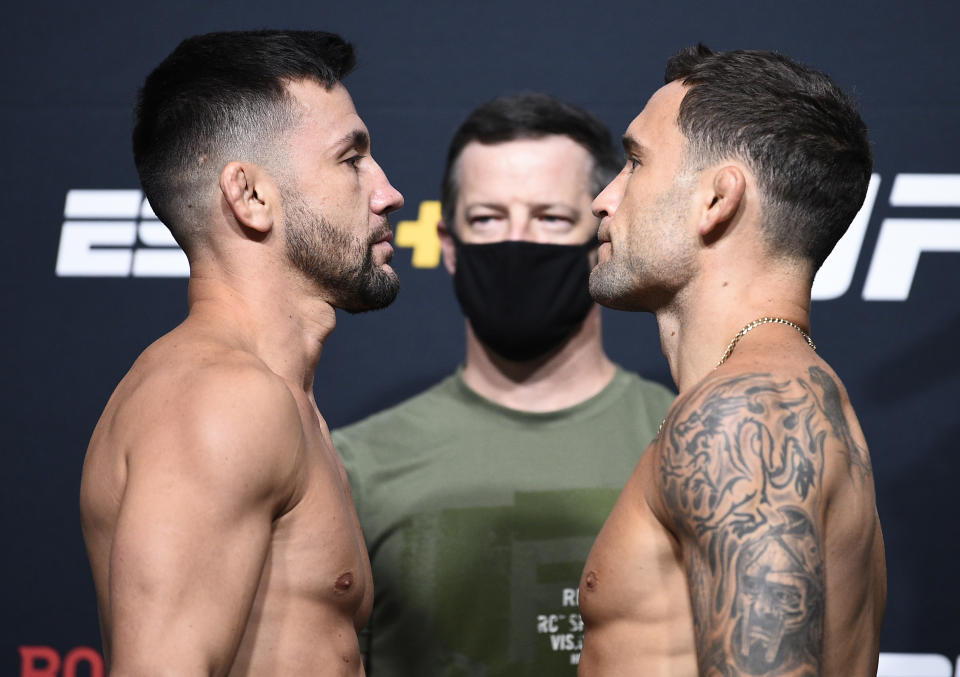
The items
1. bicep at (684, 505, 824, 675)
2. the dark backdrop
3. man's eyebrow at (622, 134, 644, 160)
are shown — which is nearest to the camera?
bicep at (684, 505, 824, 675)

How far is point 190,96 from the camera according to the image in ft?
4.76

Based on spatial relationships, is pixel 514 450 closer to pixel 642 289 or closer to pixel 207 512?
pixel 642 289

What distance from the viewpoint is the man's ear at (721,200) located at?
1.37 m

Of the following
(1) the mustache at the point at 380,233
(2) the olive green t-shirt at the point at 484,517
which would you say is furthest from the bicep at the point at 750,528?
(2) the olive green t-shirt at the point at 484,517

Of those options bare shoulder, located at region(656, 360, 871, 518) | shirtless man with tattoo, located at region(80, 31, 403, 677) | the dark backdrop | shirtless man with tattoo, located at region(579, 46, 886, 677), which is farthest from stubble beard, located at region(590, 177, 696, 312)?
the dark backdrop

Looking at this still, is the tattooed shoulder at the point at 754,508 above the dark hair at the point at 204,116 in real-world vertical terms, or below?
below

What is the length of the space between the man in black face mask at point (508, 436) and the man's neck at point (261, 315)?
612 millimetres

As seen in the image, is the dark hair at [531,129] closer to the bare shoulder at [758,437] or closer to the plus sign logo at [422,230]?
the plus sign logo at [422,230]

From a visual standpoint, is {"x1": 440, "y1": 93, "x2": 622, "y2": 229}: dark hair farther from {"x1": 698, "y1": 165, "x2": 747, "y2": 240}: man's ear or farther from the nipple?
the nipple

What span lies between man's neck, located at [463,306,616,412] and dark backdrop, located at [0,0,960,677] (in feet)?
0.91

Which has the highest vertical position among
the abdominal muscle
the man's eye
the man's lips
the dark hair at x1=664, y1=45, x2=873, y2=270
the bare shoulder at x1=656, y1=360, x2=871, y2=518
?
the man's eye

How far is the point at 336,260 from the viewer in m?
1.49

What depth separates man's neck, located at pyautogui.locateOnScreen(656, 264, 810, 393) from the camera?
138 centimetres

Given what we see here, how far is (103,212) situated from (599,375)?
3.91 ft
